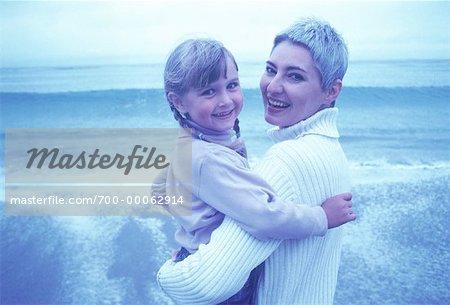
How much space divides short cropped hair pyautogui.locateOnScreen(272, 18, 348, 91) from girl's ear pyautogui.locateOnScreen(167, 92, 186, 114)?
1.08 feet

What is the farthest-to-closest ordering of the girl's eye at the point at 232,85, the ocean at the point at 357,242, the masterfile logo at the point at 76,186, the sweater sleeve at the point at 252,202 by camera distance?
the masterfile logo at the point at 76,186 < the ocean at the point at 357,242 < the girl's eye at the point at 232,85 < the sweater sleeve at the point at 252,202

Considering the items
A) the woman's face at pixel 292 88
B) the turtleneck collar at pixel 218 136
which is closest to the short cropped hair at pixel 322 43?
the woman's face at pixel 292 88

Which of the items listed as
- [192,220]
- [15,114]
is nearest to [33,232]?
[192,220]

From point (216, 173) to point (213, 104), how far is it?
0.25 m

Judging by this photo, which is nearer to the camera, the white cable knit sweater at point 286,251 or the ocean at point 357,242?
the white cable knit sweater at point 286,251

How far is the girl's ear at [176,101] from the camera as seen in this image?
1.23 m

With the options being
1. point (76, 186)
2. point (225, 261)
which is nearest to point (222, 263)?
point (225, 261)

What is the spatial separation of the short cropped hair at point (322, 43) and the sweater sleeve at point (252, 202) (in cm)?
34

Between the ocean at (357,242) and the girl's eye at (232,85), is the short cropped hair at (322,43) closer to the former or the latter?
the girl's eye at (232,85)

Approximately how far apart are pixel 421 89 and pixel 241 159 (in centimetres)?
1073

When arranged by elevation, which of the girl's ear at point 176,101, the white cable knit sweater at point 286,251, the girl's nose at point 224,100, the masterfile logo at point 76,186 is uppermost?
the girl's nose at point 224,100

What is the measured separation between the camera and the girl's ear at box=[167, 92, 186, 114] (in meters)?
1.23

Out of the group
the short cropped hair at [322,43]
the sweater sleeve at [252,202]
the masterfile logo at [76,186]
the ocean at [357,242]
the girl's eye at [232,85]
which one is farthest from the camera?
the masterfile logo at [76,186]

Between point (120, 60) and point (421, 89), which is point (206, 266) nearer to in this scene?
point (421, 89)
